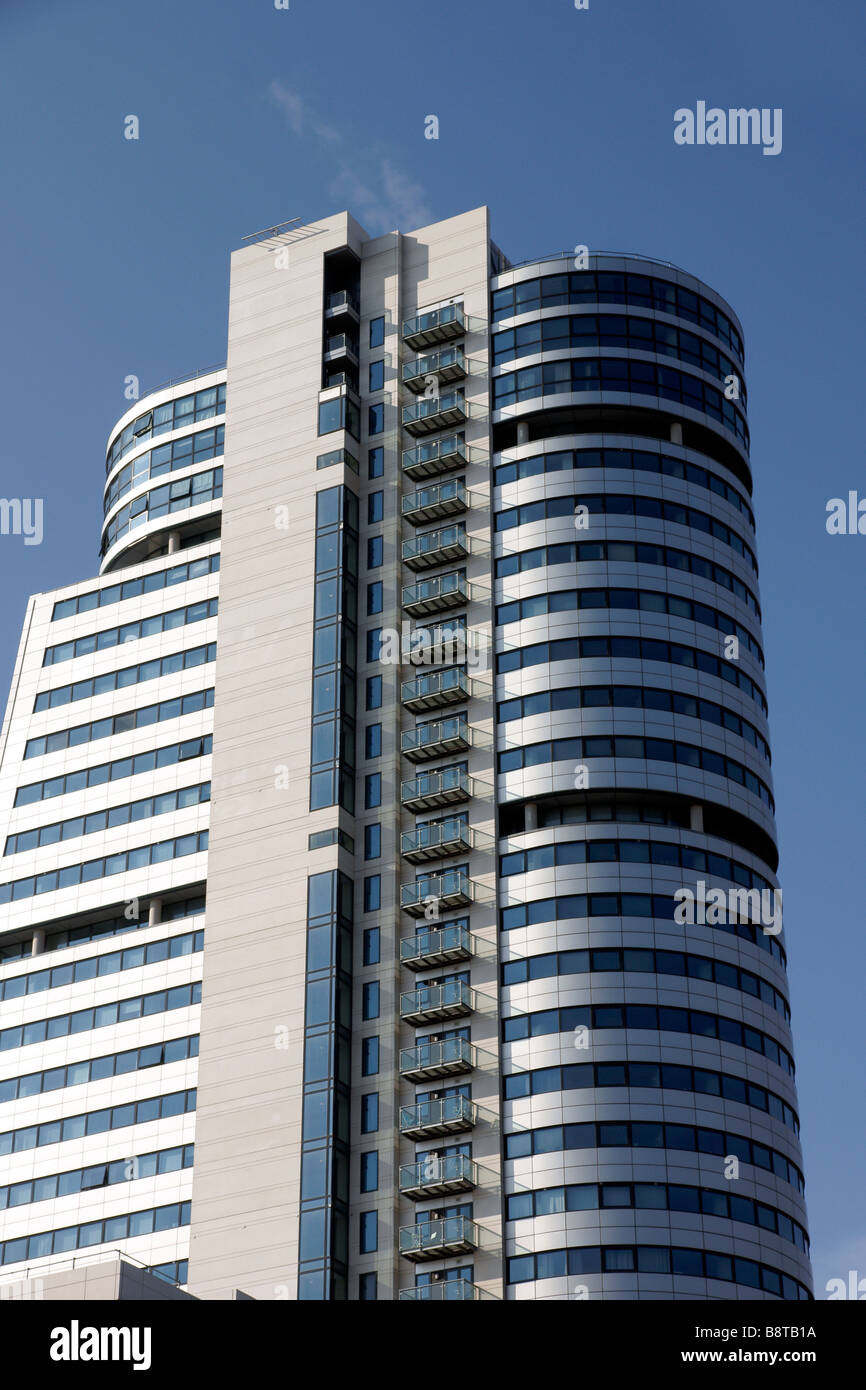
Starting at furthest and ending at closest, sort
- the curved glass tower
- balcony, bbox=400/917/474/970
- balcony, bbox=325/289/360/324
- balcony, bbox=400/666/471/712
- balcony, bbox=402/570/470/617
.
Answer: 1. balcony, bbox=325/289/360/324
2. balcony, bbox=402/570/470/617
3. balcony, bbox=400/666/471/712
4. balcony, bbox=400/917/474/970
5. the curved glass tower

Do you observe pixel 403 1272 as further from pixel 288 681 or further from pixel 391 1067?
pixel 288 681

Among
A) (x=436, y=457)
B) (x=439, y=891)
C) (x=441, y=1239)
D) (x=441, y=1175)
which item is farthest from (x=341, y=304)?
(x=441, y=1239)

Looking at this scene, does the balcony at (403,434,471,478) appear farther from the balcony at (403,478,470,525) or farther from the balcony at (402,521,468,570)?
the balcony at (402,521,468,570)

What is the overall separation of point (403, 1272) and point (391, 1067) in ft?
29.1

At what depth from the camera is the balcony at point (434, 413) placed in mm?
97875

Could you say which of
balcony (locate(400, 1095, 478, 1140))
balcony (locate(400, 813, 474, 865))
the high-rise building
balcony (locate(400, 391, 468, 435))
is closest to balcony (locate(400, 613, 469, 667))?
the high-rise building

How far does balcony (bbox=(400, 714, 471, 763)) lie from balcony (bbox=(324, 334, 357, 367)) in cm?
2211

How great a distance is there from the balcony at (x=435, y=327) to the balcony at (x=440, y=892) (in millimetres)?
29107

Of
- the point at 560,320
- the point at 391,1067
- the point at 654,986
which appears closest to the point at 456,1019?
the point at 391,1067

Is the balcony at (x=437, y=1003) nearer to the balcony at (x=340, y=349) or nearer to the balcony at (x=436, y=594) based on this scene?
the balcony at (x=436, y=594)

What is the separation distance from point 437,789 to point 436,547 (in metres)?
12.8

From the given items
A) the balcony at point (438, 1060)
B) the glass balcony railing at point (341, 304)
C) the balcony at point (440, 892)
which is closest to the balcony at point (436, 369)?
the glass balcony railing at point (341, 304)

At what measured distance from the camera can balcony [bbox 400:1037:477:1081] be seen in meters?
82.7

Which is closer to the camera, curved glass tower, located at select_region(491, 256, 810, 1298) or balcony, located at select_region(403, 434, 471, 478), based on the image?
curved glass tower, located at select_region(491, 256, 810, 1298)
